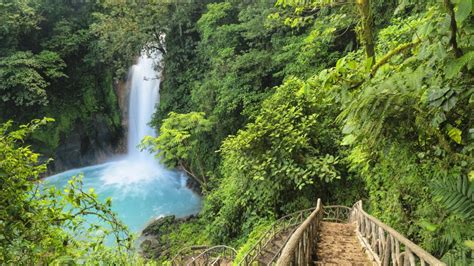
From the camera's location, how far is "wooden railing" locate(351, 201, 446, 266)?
2938 millimetres

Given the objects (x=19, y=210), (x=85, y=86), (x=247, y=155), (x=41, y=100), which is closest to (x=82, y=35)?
(x=85, y=86)

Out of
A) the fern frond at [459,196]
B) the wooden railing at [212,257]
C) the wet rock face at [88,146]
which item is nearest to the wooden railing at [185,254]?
the wooden railing at [212,257]

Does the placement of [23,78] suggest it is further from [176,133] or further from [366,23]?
[366,23]

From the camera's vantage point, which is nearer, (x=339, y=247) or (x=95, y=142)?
(x=339, y=247)

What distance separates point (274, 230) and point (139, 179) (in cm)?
1427

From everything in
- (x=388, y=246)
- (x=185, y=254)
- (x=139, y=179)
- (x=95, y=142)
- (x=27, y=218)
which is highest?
(x=27, y=218)

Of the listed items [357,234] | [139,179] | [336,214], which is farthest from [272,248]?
[139,179]

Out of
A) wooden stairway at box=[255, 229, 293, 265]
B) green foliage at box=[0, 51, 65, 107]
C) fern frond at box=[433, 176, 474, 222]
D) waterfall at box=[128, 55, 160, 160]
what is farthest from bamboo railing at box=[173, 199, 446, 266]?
waterfall at box=[128, 55, 160, 160]

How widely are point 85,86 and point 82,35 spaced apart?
11.5 feet

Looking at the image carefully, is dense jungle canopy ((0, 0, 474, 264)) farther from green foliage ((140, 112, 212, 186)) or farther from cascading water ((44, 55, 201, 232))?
cascading water ((44, 55, 201, 232))

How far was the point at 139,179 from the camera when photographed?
67.5 feet

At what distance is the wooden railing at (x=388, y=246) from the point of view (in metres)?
2.94

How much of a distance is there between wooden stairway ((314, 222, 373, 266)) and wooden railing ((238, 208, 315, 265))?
1252 mm

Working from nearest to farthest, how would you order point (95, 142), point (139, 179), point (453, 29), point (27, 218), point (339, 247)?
point (453, 29) → point (27, 218) → point (339, 247) → point (139, 179) → point (95, 142)
